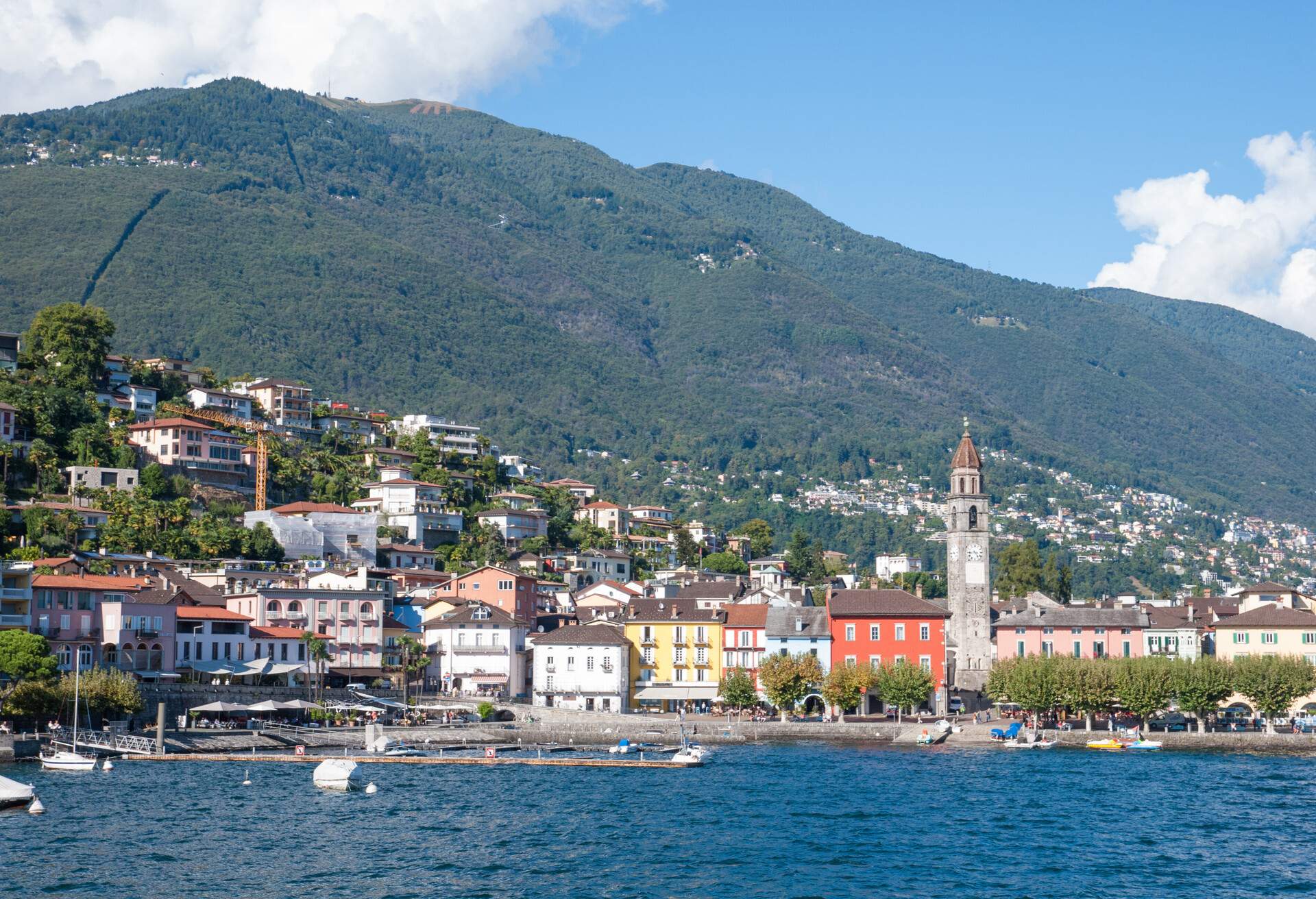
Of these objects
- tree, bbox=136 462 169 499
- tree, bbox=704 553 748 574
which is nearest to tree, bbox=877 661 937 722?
tree, bbox=136 462 169 499

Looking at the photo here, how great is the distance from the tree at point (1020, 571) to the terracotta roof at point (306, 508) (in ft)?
202

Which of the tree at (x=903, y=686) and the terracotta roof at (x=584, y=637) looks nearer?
the tree at (x=903, y=686)

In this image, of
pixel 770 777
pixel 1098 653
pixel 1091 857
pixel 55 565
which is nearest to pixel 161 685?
pixel 55 565

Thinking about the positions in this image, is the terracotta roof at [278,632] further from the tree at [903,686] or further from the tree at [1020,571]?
the tree at [1020,571]

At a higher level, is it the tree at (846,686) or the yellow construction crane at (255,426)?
the yellow construction crane at (255,426)

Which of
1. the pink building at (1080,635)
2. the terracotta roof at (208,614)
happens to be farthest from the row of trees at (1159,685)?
the terracotta roof at (208,614)

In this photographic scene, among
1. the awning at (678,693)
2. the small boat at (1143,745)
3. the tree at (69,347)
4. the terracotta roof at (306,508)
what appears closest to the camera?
the small boat at (1143,745)

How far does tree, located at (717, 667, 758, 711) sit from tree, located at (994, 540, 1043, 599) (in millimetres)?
54410

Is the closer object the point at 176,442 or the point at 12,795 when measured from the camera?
the point at 12,795

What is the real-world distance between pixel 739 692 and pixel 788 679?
11.3 feet

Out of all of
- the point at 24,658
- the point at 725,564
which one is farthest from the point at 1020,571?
the point at 24,658

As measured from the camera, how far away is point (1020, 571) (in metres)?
161

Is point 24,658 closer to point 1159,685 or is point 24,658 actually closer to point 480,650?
point 480,650

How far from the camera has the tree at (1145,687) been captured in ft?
330
